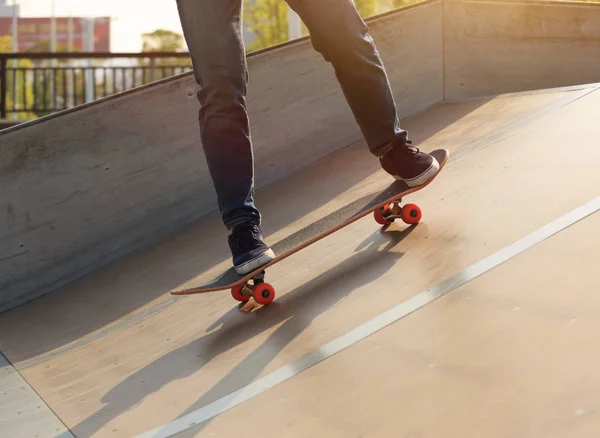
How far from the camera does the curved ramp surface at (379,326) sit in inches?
80.0

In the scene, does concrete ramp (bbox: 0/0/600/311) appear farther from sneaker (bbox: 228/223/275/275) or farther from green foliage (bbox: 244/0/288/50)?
green foliage (bbox: 244/0/288/50)

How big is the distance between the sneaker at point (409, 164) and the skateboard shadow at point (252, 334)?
0.21 m

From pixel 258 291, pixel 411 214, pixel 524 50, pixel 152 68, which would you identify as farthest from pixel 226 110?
pixel 152 68

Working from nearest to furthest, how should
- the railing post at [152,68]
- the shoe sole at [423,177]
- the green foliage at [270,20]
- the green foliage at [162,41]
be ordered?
1. the shoe sole at [423,177]
2. the railing post at [152,68]
3. the green foliage at [270,20]
4. the green foliage at [162,41]

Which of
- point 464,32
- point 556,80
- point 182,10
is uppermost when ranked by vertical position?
point 182,10

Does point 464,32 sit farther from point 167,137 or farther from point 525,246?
point 525,246

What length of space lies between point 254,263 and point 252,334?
0.98 ft

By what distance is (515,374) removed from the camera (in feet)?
6.64

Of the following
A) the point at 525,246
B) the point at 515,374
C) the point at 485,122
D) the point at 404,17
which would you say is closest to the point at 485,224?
the point at 525,246

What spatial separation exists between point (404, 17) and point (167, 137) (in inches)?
81.1

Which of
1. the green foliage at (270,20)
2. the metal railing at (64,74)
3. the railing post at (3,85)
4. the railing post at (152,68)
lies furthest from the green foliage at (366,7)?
the railing post at (3,85)

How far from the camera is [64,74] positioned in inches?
566

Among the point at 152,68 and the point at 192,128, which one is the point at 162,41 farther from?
the point at 192,128

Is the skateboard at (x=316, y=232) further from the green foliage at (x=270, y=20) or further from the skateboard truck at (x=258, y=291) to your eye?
the green foliage at (x=270, y=20)
